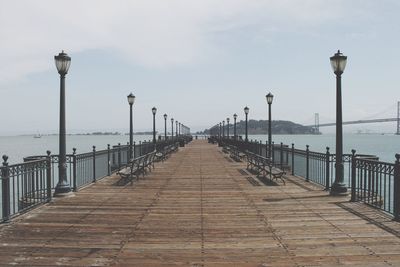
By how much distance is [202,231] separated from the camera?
777 cm

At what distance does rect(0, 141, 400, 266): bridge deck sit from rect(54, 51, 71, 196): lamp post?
51 centimetres

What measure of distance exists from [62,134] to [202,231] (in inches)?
240

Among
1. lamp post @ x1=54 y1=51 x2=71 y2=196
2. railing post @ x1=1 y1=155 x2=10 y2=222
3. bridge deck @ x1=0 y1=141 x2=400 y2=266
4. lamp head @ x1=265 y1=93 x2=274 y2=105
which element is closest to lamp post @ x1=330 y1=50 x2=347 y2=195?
bridge deck @ x1=0 y1=141 x2=400 y2=266

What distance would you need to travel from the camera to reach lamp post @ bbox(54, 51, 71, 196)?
11844 mm

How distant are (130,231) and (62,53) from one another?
658cm

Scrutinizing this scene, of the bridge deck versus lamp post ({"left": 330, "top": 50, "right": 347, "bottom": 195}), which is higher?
lamp post ({"left": 330, "top": 50, "right": 347, "bottom": 195})

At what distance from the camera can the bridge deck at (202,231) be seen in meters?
6.20

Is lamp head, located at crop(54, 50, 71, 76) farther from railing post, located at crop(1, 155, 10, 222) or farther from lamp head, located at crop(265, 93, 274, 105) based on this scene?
lamp head, located at crop(265, 93, 274, 105)

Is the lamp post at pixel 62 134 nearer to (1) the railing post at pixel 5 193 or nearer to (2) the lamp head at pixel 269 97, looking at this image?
(1) the railing post at pixel 5 193

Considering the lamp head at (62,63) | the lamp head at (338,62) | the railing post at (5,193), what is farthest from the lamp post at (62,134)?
the lamp head at (338,62)

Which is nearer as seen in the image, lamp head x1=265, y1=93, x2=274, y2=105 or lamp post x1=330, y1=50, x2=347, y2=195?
lamp post x1=330, y1=50, x2=347, y2=195

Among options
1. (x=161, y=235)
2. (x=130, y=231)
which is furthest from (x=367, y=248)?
(x=130, y=231)

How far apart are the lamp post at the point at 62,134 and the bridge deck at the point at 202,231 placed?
1.66ft

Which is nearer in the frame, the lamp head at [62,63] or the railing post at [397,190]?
the railing post at [397,190]
